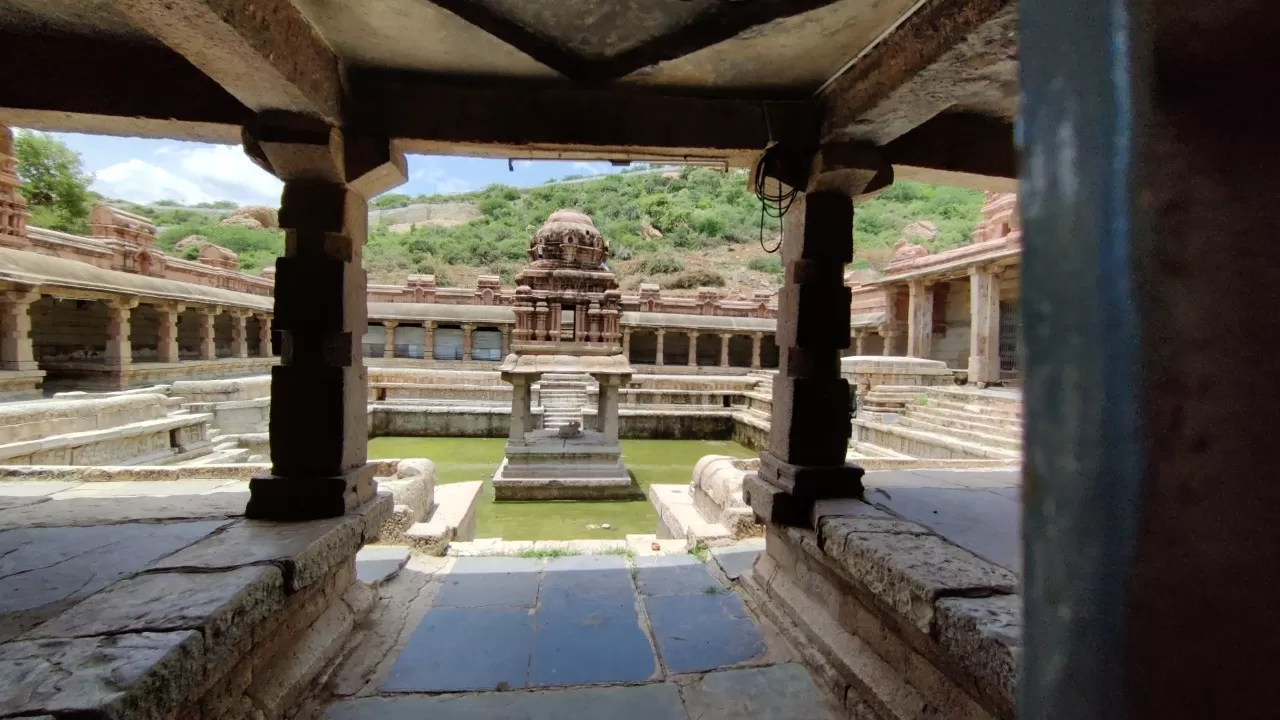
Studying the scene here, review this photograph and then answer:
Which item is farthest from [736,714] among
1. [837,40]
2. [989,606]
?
[837,40]

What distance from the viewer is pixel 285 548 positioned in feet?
7.50

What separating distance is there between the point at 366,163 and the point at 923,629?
3243mm

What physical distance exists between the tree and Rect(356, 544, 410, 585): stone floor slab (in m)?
32.0

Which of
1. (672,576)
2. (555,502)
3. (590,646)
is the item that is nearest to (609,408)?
(555,502)

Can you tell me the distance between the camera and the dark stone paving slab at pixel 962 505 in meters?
2.61

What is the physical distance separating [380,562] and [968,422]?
1089 cm

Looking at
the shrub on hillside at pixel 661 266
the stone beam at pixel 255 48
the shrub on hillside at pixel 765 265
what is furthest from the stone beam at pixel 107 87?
the shrub on hillside at pixel 765 265

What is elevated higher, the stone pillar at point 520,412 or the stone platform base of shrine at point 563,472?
the stone pillar at point 520,412

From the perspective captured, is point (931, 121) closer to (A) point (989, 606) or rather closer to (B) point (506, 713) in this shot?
(A) point (989, 606)

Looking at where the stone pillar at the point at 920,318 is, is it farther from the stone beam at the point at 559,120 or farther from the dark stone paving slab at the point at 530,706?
the dark stone paving slab at the point at 530,706

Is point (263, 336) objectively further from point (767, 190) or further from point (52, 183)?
point (767, 190)

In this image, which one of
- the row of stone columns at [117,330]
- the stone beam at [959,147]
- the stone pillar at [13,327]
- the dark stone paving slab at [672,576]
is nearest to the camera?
the stone beam at [959,147]

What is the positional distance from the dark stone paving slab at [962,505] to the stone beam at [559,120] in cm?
215

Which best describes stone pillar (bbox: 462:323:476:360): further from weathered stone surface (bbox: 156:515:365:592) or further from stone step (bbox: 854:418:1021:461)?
weathered stone surface (bbox: 156:515:365:592)
